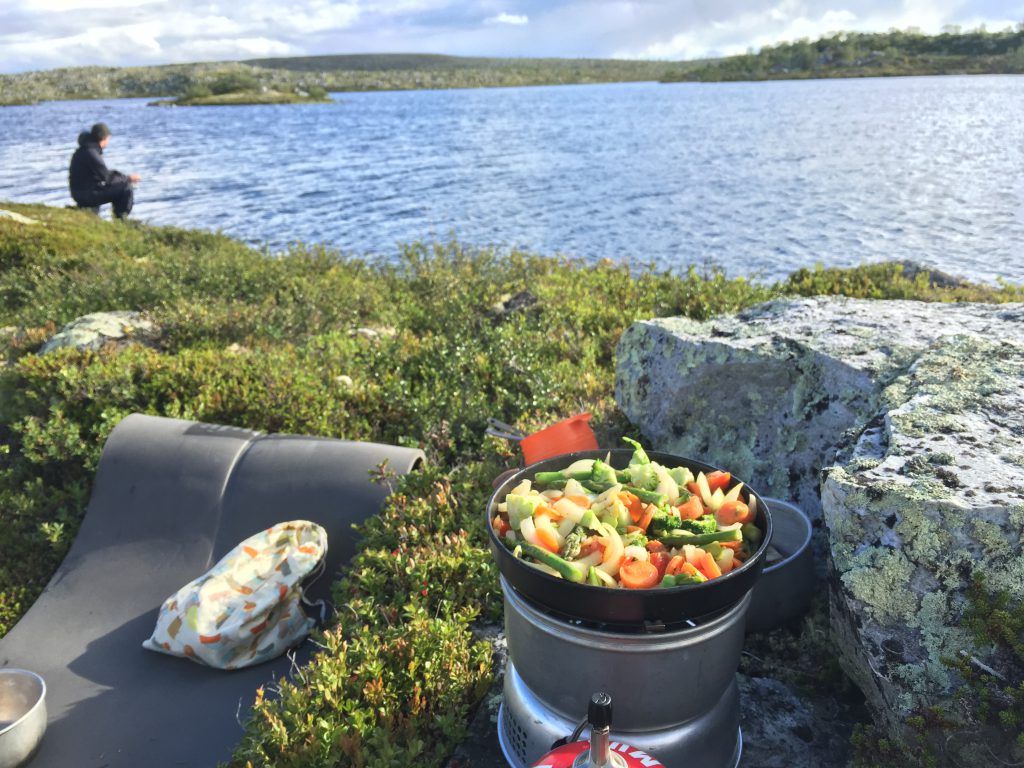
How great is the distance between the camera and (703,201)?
24125mm

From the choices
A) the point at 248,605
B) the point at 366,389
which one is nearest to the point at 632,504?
the point at 248,605

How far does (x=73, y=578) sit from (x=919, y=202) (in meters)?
22.7

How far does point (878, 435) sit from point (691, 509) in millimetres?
1129

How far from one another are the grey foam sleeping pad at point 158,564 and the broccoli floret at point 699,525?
2829 millimetres

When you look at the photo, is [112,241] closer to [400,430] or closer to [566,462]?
[400,430]

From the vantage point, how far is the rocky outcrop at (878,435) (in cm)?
273

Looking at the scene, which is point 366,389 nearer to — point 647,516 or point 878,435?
point 647,516

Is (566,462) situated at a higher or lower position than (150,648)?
higher

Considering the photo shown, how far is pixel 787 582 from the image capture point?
3773 millimetres

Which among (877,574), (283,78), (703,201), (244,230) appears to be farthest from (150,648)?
(283,78)

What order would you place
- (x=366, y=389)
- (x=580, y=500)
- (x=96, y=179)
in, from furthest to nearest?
(x=96, y=179), (x=366, y=389), (x=580, y=500)

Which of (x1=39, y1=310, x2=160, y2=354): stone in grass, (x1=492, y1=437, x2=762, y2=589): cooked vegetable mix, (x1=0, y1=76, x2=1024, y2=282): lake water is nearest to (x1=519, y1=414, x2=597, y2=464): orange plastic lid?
(x1=492, y1=437, x2=762, y2=589): cooked vegetable mix

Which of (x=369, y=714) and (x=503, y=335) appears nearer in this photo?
(x=369, y=714)

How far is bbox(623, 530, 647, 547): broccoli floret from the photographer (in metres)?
2.76
